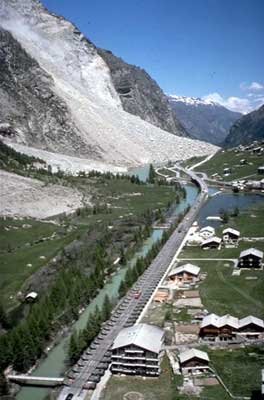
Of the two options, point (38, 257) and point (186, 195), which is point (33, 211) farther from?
point (186, 195)

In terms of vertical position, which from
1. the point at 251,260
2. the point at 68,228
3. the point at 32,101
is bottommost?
the point at 68,228

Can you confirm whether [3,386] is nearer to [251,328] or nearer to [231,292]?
[251,328]

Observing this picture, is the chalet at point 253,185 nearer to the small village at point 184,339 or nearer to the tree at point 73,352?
the small village at point 184,339

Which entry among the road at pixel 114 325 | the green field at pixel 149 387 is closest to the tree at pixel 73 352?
the road at pixel 114 325

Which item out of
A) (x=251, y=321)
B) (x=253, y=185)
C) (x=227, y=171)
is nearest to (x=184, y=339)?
(x=251, y=321)

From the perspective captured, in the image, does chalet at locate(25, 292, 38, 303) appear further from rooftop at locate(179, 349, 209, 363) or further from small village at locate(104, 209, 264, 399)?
rooftop at locate(179, 349, 209, 363)

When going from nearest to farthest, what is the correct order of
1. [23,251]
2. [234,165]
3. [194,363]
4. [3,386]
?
[3,386], [194,363], [23,251], [234,165]
